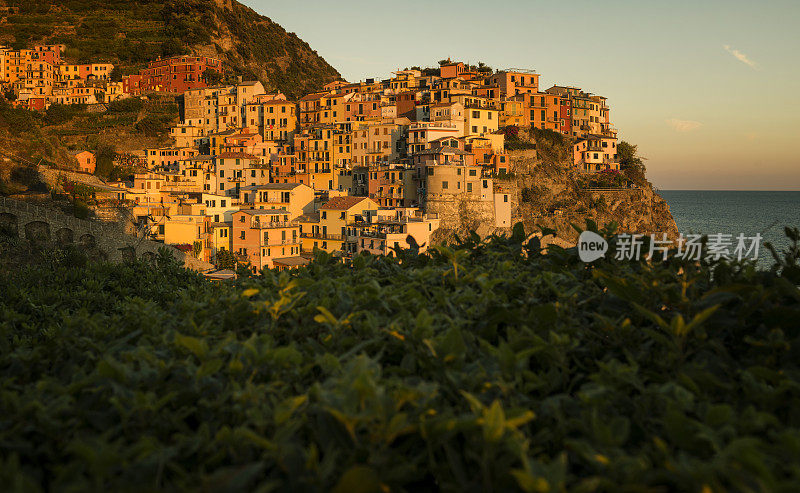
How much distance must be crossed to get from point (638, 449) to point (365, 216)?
4346cm

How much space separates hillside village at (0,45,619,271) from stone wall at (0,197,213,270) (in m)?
7.80

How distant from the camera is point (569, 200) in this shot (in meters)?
60.2

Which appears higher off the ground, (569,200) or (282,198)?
(569,200)

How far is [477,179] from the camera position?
51.1 metres

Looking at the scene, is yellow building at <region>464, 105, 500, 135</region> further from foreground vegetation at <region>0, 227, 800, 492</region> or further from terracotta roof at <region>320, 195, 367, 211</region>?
foreground vegetation at <region>0, 227, 800, 492</region>

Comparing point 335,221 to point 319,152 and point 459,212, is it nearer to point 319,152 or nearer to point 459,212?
point 459,212

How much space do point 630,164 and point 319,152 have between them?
120 ft

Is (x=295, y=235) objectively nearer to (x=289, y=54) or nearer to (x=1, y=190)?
(x=1, y=190)

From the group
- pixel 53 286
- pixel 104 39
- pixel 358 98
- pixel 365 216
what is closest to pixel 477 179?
pixel 365 216

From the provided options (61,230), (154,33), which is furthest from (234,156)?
(154,33)

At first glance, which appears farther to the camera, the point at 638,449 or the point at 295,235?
the point at 295,235

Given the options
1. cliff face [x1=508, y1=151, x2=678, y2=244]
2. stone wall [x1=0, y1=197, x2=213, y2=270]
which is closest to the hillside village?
cliff face [x1=508, y1=151, x2=678, y2=244]

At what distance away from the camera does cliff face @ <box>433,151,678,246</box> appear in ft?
184

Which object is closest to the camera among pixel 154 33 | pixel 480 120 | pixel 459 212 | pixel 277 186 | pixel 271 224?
pixel 271 224
